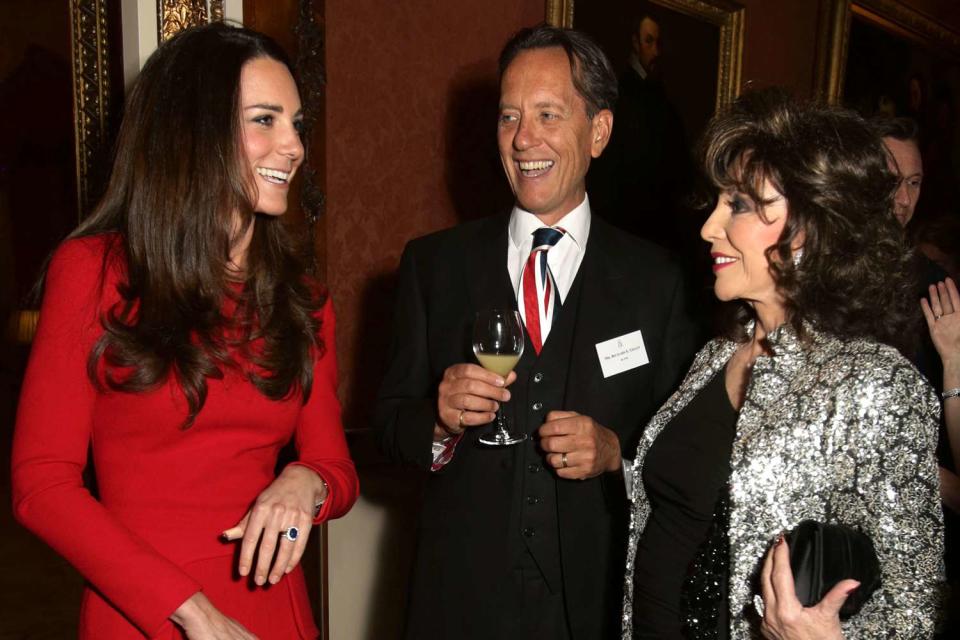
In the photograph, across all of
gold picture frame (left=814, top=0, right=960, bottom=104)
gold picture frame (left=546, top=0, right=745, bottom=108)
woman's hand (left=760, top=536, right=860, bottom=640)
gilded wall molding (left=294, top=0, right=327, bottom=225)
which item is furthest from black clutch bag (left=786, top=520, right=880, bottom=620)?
gold picture frame (left=814, top=0, right=960, bottom=104)

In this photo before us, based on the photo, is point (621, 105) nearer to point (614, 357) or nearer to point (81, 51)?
point (614, 357)

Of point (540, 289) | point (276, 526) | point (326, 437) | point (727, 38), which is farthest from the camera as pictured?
point (727, 38)

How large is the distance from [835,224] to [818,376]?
284 mm

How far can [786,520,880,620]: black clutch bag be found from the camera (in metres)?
1.32

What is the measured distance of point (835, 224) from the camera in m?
1.55

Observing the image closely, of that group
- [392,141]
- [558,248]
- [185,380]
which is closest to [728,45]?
[392,141]

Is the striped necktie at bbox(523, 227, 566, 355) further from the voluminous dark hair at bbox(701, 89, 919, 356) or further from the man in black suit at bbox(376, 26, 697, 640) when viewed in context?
the voluminous dark hair at bbox(701, 89, 919, 356)

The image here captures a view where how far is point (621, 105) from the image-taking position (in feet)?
12.4

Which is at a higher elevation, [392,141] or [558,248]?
[392,141]

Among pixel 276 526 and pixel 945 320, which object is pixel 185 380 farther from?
pixel 945 320

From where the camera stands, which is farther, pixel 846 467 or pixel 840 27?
pixel 840 27

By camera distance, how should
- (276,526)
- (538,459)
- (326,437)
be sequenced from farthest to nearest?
(538,459)
(326,437)
(276,526)

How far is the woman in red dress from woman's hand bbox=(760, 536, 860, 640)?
0.82 metres

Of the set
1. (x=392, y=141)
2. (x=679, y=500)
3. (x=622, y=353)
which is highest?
(x=392, y=141)
